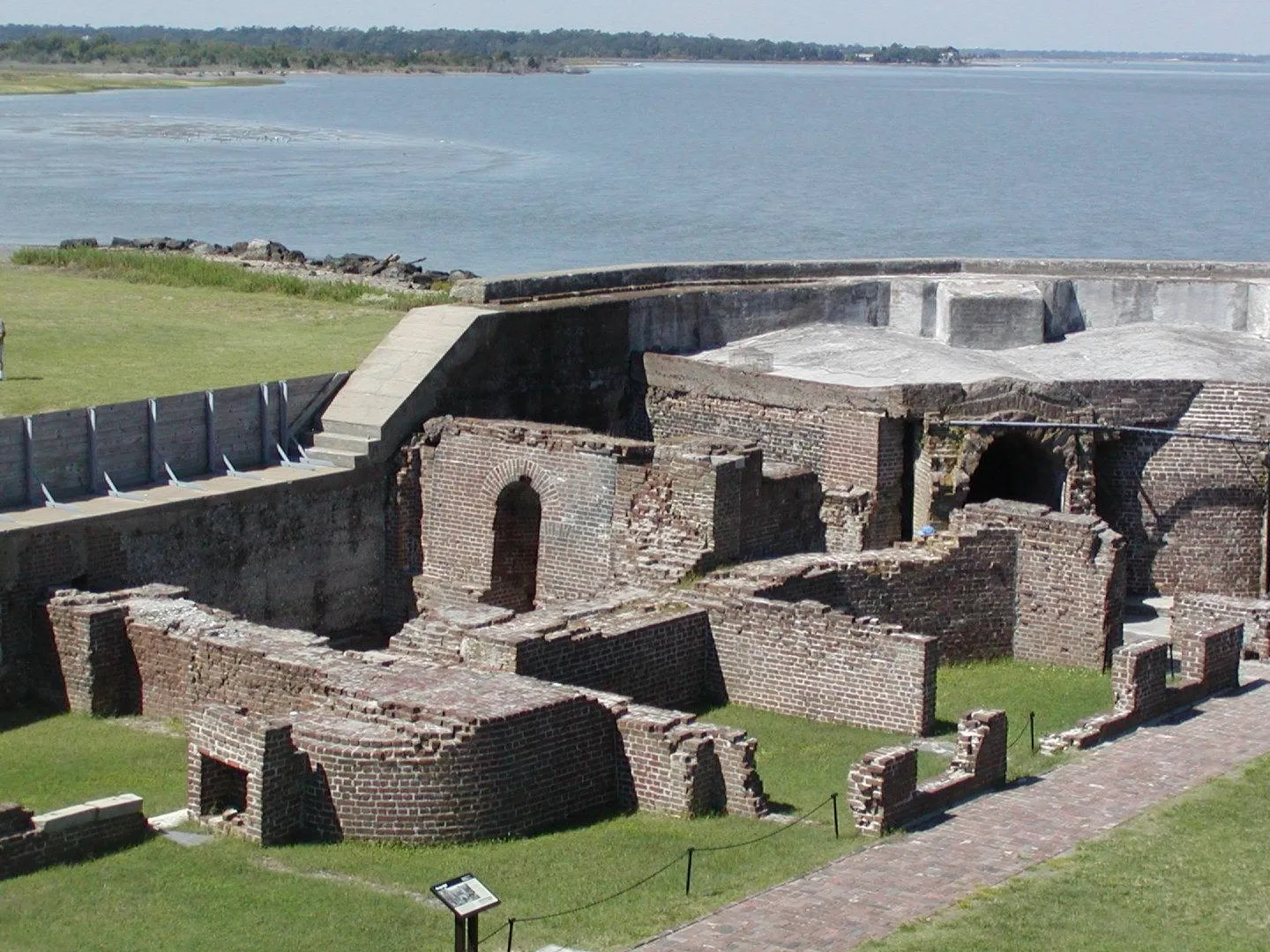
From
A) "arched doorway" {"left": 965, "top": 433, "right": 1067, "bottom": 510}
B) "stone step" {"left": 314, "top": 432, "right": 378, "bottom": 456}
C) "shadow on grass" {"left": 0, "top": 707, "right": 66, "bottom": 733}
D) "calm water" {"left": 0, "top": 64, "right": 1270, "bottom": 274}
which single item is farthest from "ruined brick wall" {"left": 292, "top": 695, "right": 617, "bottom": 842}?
"calm water" {"left": 0, "top": 64, "right": 1270, "bottom": 274}

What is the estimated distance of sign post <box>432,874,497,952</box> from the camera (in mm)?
12305

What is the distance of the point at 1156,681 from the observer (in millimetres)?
19938

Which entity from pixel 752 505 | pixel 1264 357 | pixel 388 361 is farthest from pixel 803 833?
pixel 1264 357

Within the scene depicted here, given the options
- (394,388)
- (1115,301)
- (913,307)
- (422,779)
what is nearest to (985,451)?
(913,307)

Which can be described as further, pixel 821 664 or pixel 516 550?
pixel 516 550

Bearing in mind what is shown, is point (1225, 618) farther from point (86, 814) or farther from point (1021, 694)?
point (86, 814)

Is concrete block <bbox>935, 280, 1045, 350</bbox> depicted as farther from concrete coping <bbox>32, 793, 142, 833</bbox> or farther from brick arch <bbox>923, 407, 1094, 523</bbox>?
concrete coping <bbox>32, 793, 142, 833</bbox>

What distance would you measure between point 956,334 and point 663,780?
15.2m

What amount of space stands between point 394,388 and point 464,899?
42.8 ft

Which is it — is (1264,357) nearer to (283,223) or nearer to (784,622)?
(784,622)

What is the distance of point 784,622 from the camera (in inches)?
788

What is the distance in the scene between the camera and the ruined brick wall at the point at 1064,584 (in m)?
22.5

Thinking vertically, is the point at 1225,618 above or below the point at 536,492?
below

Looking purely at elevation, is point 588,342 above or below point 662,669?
above
